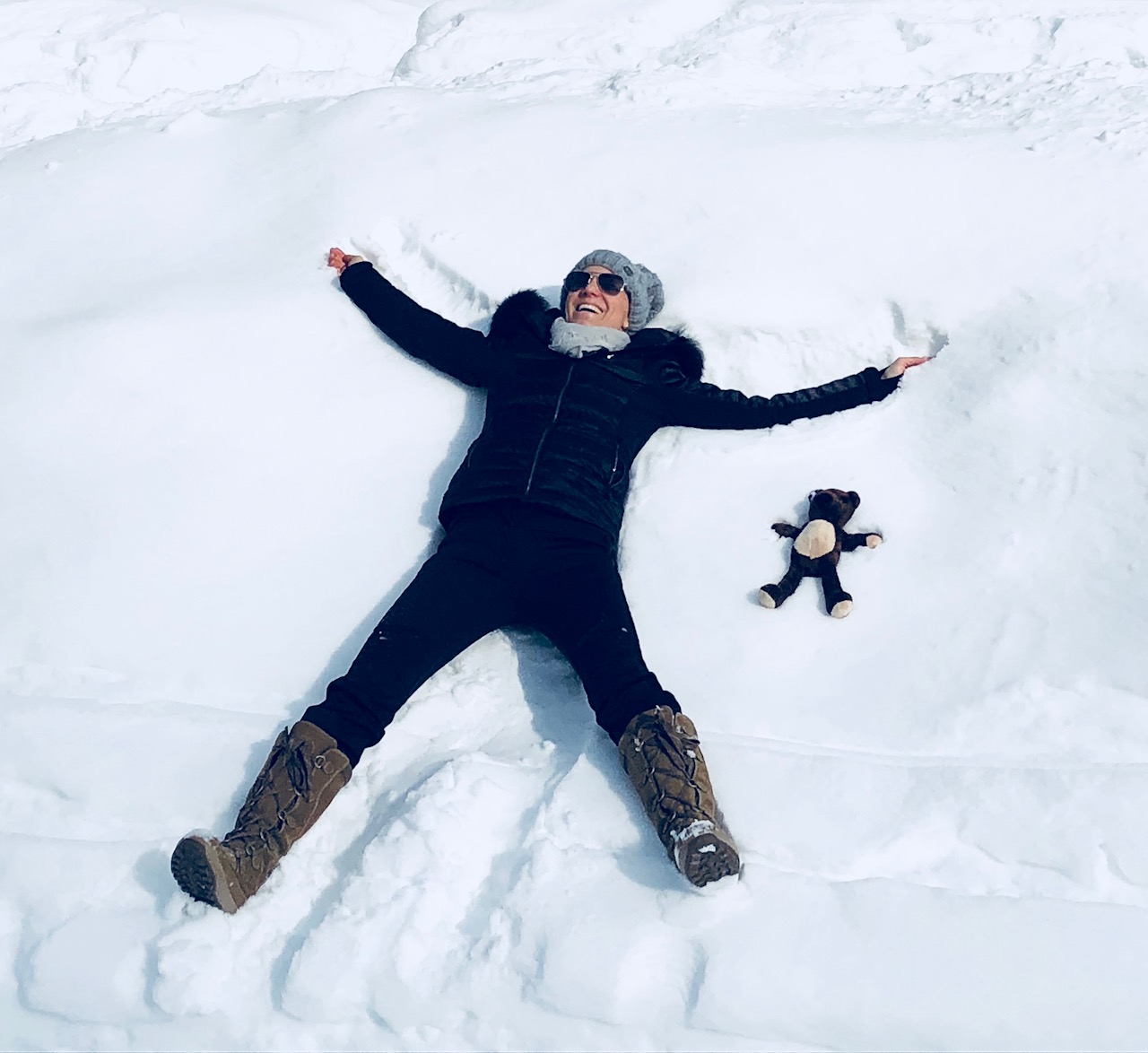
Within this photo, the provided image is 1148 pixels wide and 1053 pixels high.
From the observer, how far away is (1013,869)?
221 centimetres

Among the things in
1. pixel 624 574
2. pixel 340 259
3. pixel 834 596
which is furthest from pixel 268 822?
pixel 340 259

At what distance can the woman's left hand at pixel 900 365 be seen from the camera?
10.4 feet

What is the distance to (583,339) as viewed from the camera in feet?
10.1

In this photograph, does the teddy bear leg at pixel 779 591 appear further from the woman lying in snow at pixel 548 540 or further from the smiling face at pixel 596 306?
the smiling face at pixel 596 306

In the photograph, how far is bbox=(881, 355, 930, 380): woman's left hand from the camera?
3168 millimetres

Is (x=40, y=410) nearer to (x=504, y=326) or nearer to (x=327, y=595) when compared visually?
(x=327, y=595)

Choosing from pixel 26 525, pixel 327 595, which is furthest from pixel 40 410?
pixel 327 595

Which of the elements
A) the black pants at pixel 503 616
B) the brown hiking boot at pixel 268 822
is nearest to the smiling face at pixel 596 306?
the black pants at pixel 503 616

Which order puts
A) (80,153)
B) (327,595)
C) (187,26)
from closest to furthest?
(327,595) < (80,153) < (187,26)

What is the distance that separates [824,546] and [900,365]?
0.75 meters

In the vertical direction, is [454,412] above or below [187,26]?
below

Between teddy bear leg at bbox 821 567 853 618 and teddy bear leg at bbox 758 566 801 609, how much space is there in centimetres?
7

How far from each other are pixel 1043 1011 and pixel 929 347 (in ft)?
6.75

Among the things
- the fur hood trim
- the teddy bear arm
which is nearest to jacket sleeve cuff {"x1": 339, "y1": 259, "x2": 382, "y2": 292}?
the fur hood trim
